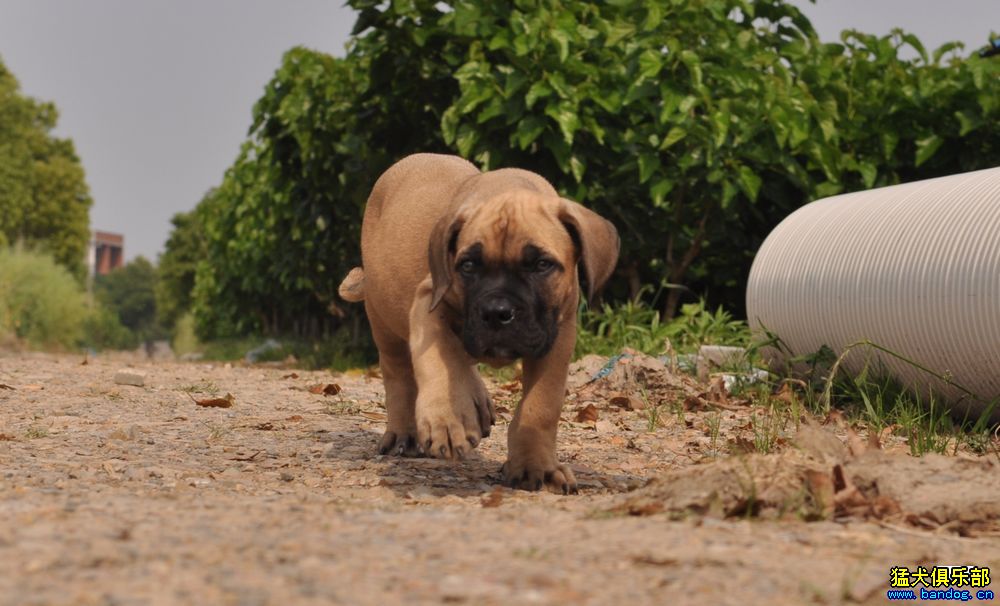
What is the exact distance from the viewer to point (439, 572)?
251cm

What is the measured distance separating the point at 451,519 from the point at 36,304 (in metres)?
25.1

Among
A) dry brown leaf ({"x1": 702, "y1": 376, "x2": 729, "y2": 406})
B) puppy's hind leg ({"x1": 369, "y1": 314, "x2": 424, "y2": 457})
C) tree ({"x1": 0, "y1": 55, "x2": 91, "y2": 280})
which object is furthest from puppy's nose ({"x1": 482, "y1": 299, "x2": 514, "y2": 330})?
tree ({"x1": 0, "y1": 55, "x2": 91, "y2": 280})

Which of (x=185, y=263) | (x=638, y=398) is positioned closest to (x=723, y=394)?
(x=638, y=398)

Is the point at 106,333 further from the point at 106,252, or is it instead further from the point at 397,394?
the point at 106,252

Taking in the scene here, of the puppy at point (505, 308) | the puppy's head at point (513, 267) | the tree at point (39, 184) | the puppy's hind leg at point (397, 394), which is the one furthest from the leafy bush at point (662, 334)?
the tree at point (39, 184)

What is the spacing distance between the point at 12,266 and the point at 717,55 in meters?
20.8

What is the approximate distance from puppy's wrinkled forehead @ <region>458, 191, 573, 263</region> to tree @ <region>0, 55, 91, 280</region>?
122 ft

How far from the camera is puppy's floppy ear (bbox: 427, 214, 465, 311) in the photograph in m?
4.37

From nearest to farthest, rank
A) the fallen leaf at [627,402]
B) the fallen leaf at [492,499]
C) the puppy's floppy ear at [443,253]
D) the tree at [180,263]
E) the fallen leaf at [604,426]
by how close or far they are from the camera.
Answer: the fallen leaf at [492,499] < the puppy's floppy ear at [443,253] < the fallen leaf at [604,426] < the fallen leaf at [627,402] < the tree at [180,263]

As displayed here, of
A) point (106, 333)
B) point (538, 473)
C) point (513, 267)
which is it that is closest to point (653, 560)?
point (538, 473)

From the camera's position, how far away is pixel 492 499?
396cm

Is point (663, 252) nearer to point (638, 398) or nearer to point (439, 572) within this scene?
point (638, 398)

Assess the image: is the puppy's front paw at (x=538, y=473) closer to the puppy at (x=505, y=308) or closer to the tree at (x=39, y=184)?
the puppy at (x=505, y=308)

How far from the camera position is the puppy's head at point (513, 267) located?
4.17 metres
